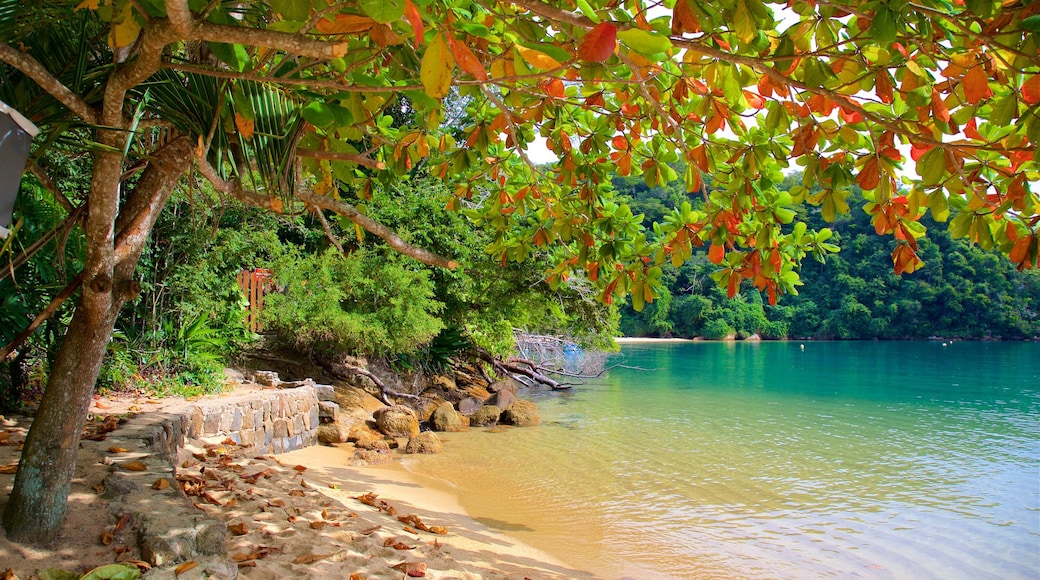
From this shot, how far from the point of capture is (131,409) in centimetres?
515

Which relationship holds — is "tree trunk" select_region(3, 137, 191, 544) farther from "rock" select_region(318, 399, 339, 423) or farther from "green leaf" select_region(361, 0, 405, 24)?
"rock" select_region(318, 399, 339, 423)

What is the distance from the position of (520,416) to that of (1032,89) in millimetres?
9567

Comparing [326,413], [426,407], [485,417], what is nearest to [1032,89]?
[326,413]

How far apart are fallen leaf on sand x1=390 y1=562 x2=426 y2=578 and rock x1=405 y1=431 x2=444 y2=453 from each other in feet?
15.9

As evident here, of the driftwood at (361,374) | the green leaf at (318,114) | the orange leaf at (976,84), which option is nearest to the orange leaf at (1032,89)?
the orange leaf at (976,84)

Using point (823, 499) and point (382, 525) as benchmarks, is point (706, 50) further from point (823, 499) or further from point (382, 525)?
point (823, 499)

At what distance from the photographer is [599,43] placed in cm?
150

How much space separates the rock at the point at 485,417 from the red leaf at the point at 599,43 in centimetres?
965

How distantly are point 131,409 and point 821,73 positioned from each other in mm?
5388

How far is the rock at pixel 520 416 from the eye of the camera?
10906 millimetres

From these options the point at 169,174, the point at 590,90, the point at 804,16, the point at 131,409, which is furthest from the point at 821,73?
the point at 131,409

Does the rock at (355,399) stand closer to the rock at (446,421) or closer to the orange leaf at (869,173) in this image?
the rock at (446,421)

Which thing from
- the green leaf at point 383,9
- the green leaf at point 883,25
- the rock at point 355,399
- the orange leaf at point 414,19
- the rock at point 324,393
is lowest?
the rock at point 355,399

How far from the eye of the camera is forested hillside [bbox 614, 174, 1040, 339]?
4550 centimetres
